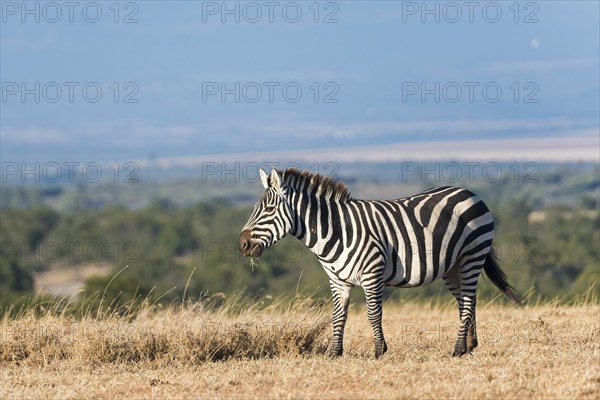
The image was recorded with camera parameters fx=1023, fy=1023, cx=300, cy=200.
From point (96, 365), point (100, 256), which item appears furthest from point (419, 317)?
point (100, 256)

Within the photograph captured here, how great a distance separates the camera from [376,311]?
34.6 feet

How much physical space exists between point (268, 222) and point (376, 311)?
1.44m

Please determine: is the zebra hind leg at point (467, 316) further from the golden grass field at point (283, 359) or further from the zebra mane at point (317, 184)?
the zebra mane at point (317, 184)

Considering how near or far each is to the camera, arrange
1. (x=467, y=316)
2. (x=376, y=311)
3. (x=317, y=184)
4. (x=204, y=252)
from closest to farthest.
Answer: (x=376, y=311)
(x=317, y=184)
(x=467, y=316)
(x=204, y=252)

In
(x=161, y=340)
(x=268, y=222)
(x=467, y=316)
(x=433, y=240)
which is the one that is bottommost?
(x=161, y=340)

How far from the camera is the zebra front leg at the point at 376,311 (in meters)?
10.5

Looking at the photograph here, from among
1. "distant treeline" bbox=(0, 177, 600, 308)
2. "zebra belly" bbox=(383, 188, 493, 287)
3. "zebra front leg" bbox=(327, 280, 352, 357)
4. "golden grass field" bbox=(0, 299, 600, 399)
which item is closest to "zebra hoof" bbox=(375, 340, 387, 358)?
"golden grass field" bbox=(0, 299, 600, 399)

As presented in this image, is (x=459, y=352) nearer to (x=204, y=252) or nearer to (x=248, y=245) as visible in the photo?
(x=248, y=245)

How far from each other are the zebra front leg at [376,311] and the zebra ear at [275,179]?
140 centimetres

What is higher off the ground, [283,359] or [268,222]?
[268,222]

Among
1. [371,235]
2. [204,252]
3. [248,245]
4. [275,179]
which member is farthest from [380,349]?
[204,252]

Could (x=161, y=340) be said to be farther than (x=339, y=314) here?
Yes

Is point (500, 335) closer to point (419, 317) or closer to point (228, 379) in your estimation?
point (419, 317)

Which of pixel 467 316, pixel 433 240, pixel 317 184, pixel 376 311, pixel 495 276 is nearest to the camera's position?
pixel 376 311
